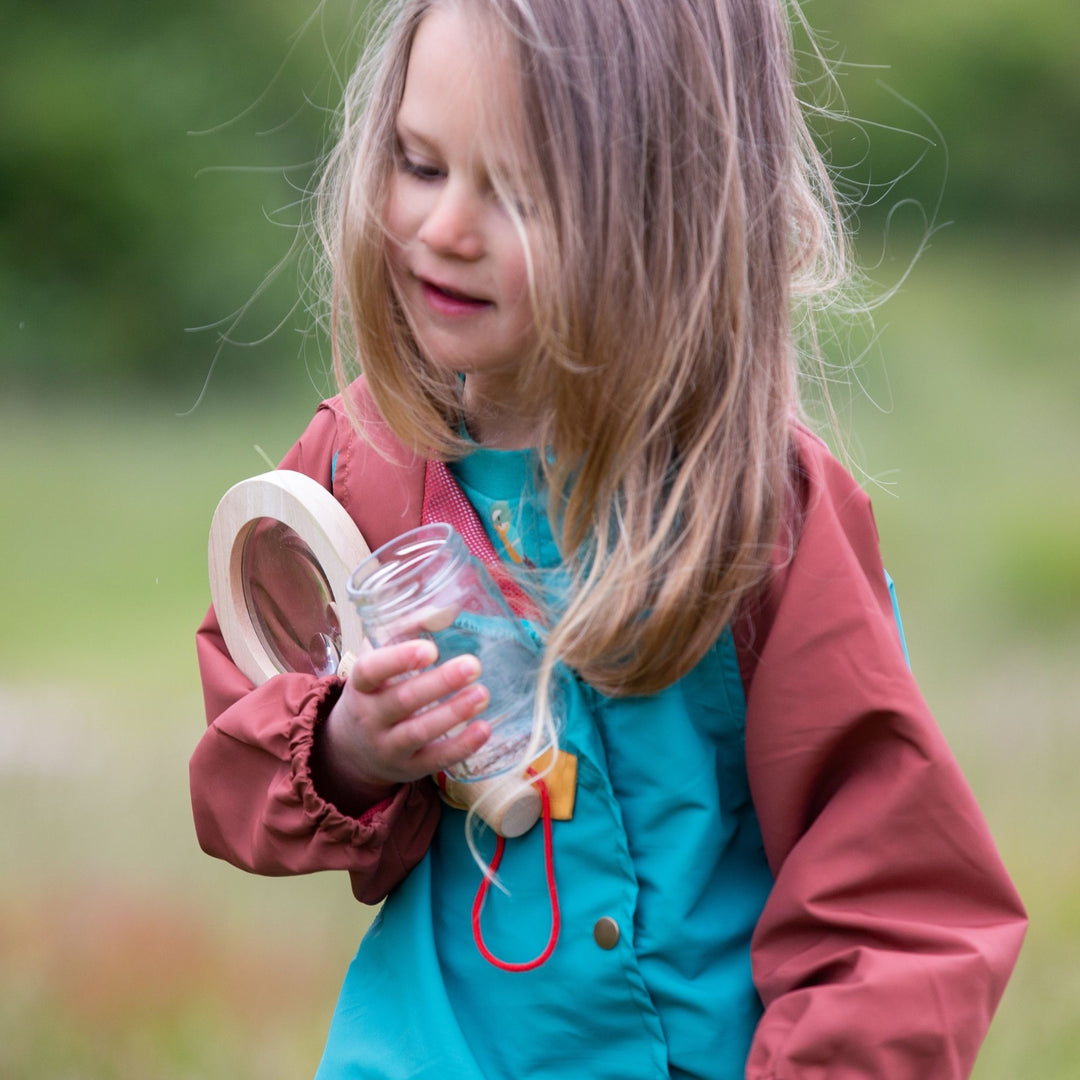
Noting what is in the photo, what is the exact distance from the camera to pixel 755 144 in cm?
98

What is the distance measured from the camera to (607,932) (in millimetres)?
965

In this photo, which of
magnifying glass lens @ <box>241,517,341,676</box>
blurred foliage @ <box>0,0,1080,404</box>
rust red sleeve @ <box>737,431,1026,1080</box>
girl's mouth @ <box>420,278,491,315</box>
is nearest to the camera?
rust red sleeve @ <box>737,431,1026,1080</box>

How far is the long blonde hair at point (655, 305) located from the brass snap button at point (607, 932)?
161 millimetres

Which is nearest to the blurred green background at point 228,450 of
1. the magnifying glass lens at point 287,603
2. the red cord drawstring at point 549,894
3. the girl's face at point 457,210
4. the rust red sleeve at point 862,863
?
the magnifying glass lens at point 287,603

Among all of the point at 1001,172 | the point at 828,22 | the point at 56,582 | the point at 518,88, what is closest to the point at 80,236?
the point at 56,582

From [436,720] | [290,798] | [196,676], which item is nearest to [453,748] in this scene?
[436,720]

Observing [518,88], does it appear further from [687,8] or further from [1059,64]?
[1059,64]

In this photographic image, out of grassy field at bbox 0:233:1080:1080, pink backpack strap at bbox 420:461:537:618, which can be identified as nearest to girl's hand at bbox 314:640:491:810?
pink backpack strap at bbox 420:461:537:618

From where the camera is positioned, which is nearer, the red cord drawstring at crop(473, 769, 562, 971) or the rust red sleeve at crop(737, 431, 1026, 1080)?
the rust red sleeve at crop(737, 431, 1026, 1080)

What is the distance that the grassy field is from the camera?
2.03 metres

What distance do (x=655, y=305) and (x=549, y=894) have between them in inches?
16.6

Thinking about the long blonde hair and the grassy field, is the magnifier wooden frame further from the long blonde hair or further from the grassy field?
the grassy field

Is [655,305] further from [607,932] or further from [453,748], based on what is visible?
[607,932]

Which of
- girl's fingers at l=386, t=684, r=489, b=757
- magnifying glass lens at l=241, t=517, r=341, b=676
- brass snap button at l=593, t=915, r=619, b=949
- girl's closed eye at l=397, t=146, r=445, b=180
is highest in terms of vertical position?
girl's closed eye at l=397, t=146, r=445, b=180
